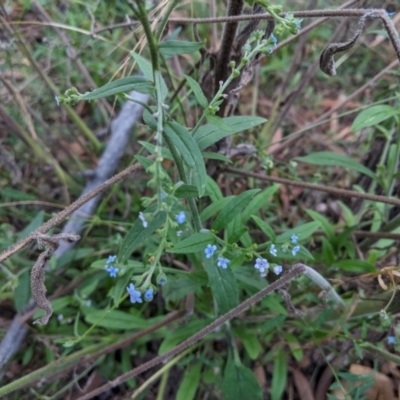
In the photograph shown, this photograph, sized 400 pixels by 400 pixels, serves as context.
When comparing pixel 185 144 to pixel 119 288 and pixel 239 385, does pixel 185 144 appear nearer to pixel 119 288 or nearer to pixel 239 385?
pixel 119 288

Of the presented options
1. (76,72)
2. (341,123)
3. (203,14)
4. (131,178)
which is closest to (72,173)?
(131,178)

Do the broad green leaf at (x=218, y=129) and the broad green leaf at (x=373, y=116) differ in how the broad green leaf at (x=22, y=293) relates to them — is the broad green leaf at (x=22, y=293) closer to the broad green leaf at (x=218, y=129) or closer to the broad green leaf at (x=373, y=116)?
the broad green leaf at (x=218, y=129)

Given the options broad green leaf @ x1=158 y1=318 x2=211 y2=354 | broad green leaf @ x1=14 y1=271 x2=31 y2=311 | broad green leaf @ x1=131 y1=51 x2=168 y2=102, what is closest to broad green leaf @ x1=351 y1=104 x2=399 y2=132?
broad green leaf @ x1=131 y1=51 x2=168 y2=102

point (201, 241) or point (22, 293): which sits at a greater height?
point (201, 241)

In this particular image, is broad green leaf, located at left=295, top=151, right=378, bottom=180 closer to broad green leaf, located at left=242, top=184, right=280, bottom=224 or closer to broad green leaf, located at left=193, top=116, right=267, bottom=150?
broad green leaf, located at left=242, top=184, right=280, bottom=224

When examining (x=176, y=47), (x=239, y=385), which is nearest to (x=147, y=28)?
(x=176, y=47)

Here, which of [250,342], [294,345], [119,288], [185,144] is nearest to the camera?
[185,144]

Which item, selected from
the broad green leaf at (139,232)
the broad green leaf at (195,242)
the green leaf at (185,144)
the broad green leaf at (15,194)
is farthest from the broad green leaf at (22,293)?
the green leaf at (185,144)

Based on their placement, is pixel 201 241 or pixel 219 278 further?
pixel 219 278
